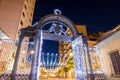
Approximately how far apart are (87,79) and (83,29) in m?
23.9

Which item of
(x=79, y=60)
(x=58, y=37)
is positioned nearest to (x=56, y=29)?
(x=58, y=37)

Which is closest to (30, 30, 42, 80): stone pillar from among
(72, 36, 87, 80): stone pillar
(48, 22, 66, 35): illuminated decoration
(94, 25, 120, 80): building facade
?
(48, 22, 66, 35): illuminated decoration

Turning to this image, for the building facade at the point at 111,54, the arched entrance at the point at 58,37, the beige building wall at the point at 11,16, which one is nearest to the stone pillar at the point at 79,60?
the arched entrance at the point at 58,37

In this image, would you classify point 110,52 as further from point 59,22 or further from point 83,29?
point 83,29

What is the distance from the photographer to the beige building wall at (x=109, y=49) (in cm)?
697

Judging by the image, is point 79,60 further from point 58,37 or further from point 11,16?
point 11,16

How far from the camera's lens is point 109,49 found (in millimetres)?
7754

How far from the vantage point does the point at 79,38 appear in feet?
21.3

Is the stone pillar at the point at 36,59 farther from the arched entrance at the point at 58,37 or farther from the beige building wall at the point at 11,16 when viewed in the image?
the beige building wall at the point at 11,16

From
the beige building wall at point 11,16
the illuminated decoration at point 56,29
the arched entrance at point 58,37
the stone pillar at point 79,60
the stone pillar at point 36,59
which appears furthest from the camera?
the beige building wall at point 11,16

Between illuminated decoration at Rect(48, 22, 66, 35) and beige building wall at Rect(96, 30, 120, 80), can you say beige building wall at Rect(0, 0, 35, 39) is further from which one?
beige building wall at Rect(96, 30, 120, 80)

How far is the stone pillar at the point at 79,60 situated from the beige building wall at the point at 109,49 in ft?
7.67

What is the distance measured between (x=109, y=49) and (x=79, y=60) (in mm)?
2837

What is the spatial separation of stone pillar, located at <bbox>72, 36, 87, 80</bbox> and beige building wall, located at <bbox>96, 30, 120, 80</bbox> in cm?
234
